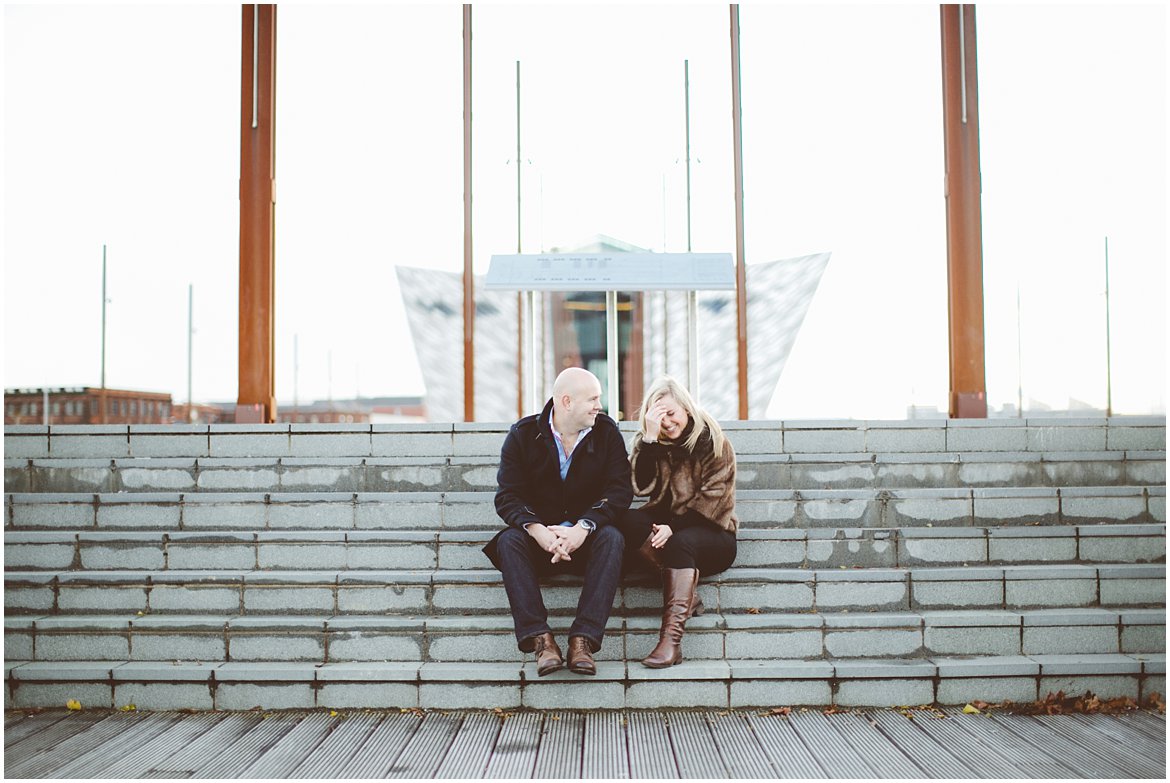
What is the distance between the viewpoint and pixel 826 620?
2799 millimetres

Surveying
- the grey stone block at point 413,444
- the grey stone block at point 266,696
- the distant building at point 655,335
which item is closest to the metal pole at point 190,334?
the distant building at point 655,335

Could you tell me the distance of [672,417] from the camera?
289cm

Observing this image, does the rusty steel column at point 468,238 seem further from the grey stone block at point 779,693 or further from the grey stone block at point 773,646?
the grey stone block at point 779,693

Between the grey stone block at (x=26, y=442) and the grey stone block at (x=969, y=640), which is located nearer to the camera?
the grey stone block at (x=969, y=640)

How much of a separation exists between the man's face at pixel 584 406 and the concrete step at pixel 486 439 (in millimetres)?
1092

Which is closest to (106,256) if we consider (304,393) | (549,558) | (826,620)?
(549,558)

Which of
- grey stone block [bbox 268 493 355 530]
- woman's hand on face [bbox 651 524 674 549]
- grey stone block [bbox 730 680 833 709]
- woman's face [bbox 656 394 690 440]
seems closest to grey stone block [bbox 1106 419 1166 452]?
grey stone block [bbox 730 680 833 709]

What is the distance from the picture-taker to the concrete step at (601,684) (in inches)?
103

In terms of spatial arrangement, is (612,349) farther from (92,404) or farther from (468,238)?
(92,404)

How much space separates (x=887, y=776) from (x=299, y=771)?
1516mm

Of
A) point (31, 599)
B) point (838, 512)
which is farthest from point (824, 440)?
point (31, 599)

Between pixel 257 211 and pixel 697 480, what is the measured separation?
135 inches

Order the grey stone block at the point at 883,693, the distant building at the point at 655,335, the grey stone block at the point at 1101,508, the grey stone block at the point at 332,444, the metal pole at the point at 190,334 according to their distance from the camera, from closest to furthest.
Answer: the grey stone block at the point at 883,693, the grey stone block at the point at 1101,508, the grey stone block at the point at 332,444, the distant building at the point at 655,335, the metal pole at the point at 190,334

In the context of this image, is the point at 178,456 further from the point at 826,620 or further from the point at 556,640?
the point at 826,620
